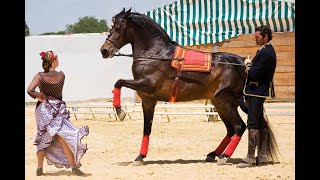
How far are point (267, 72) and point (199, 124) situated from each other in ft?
22.6

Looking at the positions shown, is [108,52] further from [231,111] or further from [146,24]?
[231,111]

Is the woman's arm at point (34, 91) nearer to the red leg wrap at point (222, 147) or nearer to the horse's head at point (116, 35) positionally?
the horse's head at point (116, 35)

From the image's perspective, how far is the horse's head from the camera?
382 inches

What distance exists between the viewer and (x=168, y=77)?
963 centimetres

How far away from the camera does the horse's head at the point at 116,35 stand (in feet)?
31.8

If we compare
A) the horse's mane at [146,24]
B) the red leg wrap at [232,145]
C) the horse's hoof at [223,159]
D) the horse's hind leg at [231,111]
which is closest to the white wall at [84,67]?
the horse's mane at [146,24]

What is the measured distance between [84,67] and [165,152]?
1482cm

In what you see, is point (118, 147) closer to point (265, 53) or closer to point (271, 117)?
point (265, 53)

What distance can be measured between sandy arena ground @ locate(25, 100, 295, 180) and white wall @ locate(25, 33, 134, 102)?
797cm

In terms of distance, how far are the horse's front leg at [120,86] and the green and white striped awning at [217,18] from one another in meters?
12.4

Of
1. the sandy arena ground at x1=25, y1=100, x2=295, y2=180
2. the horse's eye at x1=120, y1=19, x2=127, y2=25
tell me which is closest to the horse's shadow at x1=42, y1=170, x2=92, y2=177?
the sandy arena ground at x1=25, y1=100, x2=295, y2=180

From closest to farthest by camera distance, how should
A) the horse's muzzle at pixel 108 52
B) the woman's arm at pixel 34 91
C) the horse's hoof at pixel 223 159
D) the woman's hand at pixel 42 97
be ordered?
the woman's arm at pixel 34 91
the woman's hand at pixel 42 97
the horse's hoof at pixel 223 159
the horse's muzzle at pixel 108 52

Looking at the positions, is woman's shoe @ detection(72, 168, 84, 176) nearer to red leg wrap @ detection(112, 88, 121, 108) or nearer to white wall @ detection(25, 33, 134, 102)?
red leg wrap @ detection(112, 88, 121, 108)

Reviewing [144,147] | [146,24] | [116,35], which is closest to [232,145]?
[144,147]
